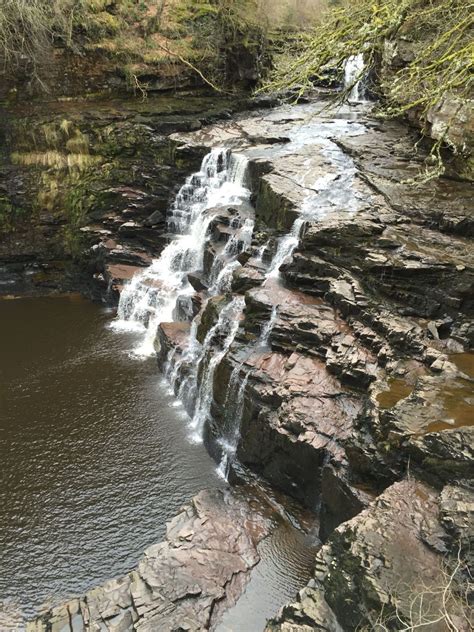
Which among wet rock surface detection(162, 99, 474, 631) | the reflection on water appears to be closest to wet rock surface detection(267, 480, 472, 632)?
wet rock surface detection(162, 99, 474, 631)

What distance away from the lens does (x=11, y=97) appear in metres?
17.3

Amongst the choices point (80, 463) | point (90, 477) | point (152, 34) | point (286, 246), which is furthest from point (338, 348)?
point (152, 34)

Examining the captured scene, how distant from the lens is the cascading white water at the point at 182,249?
50.8 ft

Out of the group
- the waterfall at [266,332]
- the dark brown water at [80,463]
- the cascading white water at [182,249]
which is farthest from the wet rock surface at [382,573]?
the cascading white water at [182,249]

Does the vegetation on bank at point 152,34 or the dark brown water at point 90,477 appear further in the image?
the vegetation on bank at point 152,34

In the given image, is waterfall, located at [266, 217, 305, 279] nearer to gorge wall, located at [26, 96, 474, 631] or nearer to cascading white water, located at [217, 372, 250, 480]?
gorge wall, located at [26, 96, 474, 631]

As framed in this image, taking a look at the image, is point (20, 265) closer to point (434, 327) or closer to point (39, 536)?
point (39, 536)

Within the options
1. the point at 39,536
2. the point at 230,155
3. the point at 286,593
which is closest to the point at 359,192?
the point at 230,155

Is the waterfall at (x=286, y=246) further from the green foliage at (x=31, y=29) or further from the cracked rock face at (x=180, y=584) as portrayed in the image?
the green foliage at (x=31, y=29)

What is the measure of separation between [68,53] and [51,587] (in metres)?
17.3

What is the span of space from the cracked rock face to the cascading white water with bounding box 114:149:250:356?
6.55m

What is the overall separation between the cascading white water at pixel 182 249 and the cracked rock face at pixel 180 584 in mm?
6550

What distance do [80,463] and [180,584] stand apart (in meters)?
3.74

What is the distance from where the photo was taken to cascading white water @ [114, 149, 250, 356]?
15.5 meters
